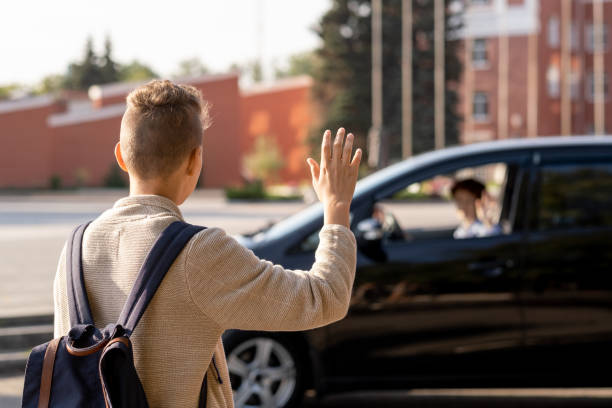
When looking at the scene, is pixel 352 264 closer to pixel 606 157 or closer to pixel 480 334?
pixel 480 334

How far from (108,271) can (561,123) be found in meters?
57.0

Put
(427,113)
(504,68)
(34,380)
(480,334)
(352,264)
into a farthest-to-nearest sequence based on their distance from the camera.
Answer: (504,68) → (427,113) → (480,334) → (352,264) → (34,380)

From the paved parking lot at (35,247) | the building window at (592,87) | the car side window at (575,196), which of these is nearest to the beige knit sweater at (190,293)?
the car side window at (575,196)

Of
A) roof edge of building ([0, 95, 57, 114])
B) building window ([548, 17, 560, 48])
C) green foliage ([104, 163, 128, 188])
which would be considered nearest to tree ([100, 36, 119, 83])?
roof edge of building ([0, 95, 57, 114])

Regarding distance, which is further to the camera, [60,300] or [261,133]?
[261,133]

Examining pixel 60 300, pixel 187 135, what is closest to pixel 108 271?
pixel 60 300

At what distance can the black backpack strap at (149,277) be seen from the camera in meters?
1.72

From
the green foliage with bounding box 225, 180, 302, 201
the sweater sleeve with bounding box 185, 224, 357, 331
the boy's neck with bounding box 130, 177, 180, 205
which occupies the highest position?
the boy's neck with bounding box 130, 177, 180, 205

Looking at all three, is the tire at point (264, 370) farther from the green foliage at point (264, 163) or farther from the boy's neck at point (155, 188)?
the green foliage at point (264, 163)

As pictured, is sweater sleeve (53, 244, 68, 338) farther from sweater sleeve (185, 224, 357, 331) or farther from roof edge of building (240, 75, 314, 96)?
roof edge of building (240, 75, 314, 96)

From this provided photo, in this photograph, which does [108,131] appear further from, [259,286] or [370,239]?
[259,286]

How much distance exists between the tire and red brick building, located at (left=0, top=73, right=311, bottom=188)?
41582 mm

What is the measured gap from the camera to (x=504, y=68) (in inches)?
2084

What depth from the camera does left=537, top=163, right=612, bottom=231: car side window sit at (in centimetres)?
500
